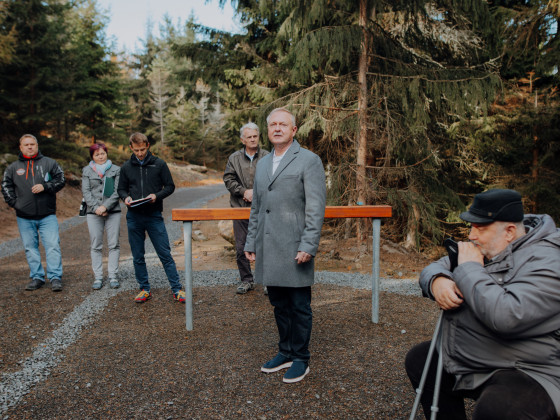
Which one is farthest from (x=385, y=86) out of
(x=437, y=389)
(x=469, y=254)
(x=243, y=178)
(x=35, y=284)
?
(x=437, y=389)

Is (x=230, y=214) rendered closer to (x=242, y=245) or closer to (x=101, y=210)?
(x=242, y=245)

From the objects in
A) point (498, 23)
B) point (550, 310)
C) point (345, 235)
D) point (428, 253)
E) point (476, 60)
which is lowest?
point (428, 253)

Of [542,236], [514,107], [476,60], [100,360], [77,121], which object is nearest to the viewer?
[542,236]

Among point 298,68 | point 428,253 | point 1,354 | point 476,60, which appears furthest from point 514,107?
point 1,354

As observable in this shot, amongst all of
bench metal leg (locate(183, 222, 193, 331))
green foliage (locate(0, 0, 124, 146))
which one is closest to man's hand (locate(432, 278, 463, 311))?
bench metal leg (locate(183, 222, 193, 331))

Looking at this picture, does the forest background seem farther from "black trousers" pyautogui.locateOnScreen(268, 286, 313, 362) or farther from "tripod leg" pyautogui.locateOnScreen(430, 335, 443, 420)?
"tripod leg" pyautogui.locateOnScreen(430, 335, 443, 420)

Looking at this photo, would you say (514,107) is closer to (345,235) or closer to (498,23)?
(498,23)

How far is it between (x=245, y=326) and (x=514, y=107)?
35.0 feet

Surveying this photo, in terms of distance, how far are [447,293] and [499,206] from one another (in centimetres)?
48

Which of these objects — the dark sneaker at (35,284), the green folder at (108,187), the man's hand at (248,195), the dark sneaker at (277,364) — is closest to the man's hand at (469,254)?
the dark sneaker at (277,364)

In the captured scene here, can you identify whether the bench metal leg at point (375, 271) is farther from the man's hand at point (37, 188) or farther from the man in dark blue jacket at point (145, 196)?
the man's hand at point (37, 188)

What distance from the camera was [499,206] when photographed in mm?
1942

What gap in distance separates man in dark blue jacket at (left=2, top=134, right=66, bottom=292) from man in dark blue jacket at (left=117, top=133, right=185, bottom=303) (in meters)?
1.40

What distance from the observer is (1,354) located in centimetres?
376
